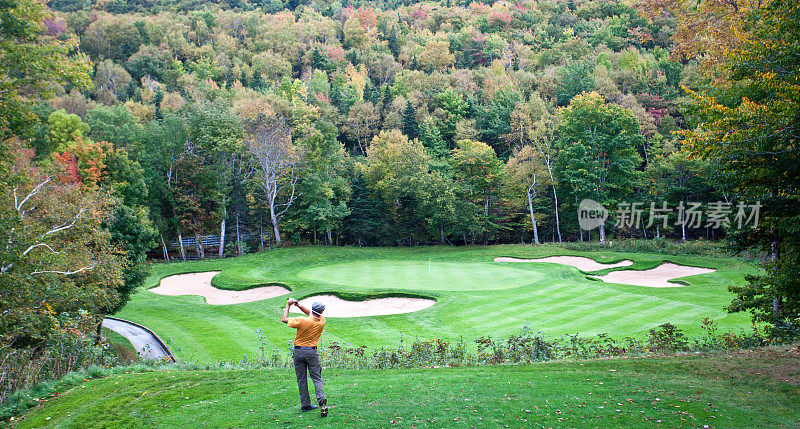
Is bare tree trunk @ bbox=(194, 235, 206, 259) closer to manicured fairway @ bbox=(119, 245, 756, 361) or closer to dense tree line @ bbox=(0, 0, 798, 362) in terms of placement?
dense tree line @ bbox=(0, 0, 798, 362)

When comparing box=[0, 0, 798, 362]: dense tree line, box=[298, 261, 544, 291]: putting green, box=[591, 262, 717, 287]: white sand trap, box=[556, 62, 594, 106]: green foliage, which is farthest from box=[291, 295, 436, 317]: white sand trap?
box=[556, 62, 594, 106]: green foliage

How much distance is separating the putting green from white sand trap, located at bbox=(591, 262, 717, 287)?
4.10 metres

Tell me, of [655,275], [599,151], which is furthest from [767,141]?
[599,151]

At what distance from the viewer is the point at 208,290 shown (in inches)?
1018

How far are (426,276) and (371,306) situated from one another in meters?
6.38

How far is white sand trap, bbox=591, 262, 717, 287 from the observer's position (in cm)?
2350

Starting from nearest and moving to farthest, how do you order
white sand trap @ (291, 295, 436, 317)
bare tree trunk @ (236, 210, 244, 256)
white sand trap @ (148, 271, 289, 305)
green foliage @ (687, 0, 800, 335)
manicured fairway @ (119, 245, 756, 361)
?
green foliage @ (687, 0, 800, 335) < manicured fairway @ (119, 245, 756, 361) < white sand trap @ (291, 295, 436, 317) < white sand trap @ (148, 271, 289, 305) < bare tree trunk @ (236, 210, 244, 256)

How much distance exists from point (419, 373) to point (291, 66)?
83.6m

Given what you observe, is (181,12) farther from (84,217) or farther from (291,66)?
(84,217)

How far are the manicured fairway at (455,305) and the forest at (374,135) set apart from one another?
9.11ft

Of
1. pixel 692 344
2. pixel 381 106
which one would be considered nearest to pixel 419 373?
pixel 692 344

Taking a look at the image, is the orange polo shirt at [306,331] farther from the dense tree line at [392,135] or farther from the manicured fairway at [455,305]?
the dense tree line at [392,135]

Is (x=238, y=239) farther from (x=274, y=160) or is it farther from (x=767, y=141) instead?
(x=767, y=141)

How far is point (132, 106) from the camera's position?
57.1 metres
